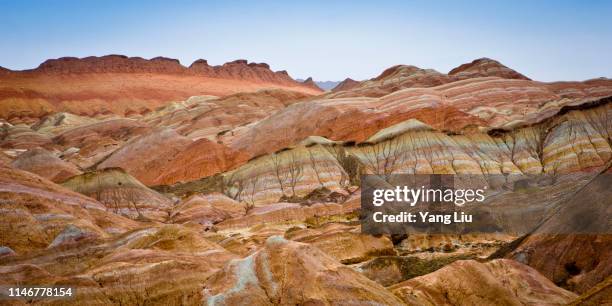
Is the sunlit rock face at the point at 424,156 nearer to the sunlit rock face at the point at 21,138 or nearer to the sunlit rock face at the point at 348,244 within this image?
the sunlit rock face at the point at 348,244

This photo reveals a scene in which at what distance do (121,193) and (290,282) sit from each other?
80.1 meters

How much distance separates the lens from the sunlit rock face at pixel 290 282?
2397 centimetres

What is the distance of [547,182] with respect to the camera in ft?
312

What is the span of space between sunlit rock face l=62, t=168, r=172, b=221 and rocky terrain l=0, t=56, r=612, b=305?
1.12 feet

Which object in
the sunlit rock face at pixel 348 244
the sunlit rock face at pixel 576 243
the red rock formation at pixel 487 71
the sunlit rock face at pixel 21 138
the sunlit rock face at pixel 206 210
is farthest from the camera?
→ the red rock formation at pixel 487 71

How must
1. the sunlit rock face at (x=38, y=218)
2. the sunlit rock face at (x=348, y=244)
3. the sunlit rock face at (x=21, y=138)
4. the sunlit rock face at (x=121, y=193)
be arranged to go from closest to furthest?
the sunlit rock face at (x=38, y=218) < the sunlit rock face at (x=348, y=244) < the sunlit rock face at (x=121, y=193) < the sunlit rock face at (x=21, y=138)

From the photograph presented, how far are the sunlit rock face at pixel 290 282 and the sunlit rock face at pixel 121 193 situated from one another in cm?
6984

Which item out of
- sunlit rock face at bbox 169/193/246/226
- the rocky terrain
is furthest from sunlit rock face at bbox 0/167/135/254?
sunlit rock face at bbox 169/193/246/226

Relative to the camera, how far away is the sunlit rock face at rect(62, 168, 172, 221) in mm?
95812

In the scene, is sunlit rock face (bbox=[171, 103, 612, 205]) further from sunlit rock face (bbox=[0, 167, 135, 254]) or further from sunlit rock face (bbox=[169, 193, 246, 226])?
sunlit rock face (bbox=[0, 167, 135, 254])

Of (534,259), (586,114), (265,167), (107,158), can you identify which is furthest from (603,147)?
(107,158)

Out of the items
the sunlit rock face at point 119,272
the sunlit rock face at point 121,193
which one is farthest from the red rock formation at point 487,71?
the sunlit rock face at point 119,272

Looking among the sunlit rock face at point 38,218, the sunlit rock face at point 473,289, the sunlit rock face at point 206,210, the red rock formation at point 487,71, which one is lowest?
the sunlit rock face at point 206,210

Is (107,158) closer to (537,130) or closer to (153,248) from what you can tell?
(537,130)
